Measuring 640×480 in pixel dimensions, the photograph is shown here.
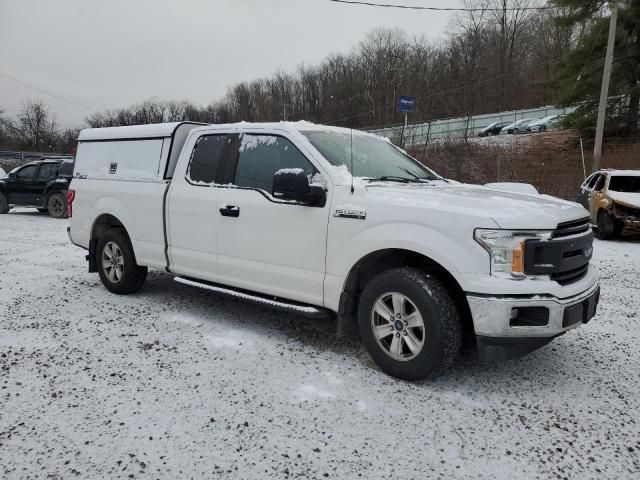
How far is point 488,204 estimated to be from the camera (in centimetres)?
316

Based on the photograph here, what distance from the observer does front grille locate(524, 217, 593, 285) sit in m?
2.98

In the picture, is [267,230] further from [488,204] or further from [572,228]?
[572,228]

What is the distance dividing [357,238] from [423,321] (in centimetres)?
77

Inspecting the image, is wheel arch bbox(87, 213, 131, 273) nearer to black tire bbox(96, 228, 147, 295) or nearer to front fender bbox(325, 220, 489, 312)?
black tire bbox(96, 228, 147, 295)

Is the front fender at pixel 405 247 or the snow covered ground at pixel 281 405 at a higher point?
the front fender at pixel 405 247

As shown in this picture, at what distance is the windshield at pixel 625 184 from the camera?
1055 centimetres

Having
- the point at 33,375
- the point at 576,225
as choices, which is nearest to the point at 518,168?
the point at 576,225

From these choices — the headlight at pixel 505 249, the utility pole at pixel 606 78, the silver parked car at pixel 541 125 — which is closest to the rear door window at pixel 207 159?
the headlight at pixel 505 249

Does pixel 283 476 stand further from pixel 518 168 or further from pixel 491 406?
pixel 518 168

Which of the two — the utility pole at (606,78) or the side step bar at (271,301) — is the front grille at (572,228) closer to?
the side step bar at (271,301)

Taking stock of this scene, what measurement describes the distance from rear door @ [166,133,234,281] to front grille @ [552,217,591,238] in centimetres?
282

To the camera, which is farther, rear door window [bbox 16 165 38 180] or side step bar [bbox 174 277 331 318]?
rear door window [bbox 16 165 38 180]

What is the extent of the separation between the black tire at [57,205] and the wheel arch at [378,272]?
13592 millimetres

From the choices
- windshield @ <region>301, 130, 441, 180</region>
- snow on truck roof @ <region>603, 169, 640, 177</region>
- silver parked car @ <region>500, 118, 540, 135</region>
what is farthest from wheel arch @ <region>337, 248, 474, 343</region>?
silver parked car @ <region>500, 118, 540, 135</region>
